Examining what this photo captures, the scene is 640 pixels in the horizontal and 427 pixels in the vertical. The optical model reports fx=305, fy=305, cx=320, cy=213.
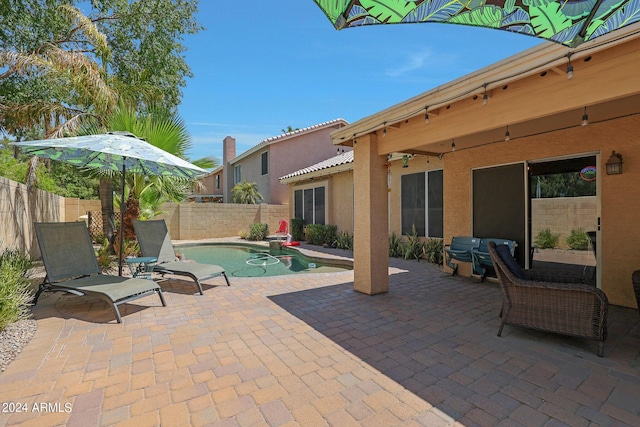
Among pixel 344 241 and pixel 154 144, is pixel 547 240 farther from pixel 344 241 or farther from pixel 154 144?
pixel 154 144

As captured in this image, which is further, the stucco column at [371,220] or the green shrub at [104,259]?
the green shrub at [104,259]

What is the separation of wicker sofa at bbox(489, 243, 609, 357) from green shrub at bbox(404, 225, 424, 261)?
5802 millimetres

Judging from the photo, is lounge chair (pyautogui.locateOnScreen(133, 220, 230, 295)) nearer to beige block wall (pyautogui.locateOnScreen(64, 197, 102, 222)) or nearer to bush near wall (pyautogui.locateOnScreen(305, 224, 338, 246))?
bush near wall (pyautogui.locateOnScreen(305, 224, 338, 246))

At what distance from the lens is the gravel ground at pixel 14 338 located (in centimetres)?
341

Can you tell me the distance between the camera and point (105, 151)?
4844 mm

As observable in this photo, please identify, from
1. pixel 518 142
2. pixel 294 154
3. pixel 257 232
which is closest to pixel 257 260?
pixel 257 232

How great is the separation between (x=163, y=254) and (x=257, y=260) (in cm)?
483

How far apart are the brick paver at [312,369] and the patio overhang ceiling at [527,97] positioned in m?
2.89

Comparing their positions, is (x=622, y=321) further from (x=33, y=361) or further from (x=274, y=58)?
(x=274, y=58)

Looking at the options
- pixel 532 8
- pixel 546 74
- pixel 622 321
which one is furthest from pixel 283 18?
pixel 622 321

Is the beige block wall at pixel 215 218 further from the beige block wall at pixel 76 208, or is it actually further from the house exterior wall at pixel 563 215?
the house exterior wall at pixel 563 215

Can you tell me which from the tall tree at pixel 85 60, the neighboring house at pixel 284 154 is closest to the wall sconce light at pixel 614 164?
the tall tree at pixel 85 60

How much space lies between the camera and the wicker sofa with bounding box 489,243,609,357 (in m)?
3.57

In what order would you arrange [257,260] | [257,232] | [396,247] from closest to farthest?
[396,247], [257,260], [257,232]
